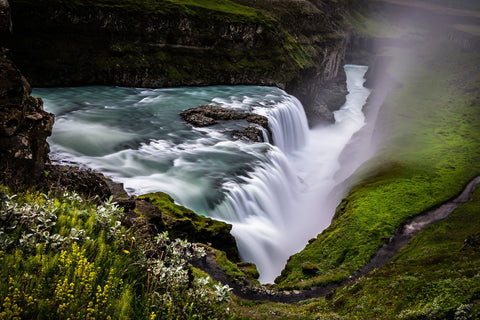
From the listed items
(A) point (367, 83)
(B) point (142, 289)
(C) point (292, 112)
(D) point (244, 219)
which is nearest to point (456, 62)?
(A) point (367, 83)

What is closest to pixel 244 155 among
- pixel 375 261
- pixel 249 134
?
pixel 249 134

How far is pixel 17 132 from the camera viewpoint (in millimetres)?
11891

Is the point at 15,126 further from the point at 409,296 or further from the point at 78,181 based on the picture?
the point at 409,296

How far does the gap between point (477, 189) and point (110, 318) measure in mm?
47433

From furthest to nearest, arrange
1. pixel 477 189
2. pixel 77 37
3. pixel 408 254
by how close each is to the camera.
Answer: pixel 77 37 < pixel 477 189 < pixel 408 254

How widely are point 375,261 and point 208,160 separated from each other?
733 inches

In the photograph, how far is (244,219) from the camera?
27672mm

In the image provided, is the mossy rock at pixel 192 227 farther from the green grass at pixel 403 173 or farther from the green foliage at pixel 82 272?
the green foliage at pixel 82 272

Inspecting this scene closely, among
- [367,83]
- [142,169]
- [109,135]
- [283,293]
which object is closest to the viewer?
[283,293]

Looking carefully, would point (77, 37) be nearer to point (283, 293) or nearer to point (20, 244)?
point (283, 293)

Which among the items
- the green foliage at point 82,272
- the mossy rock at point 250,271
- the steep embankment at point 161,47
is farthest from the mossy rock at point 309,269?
the steep embankment at point 161,47

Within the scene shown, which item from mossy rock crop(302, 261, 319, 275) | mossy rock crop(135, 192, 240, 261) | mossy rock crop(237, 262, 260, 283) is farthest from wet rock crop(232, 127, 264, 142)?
mossy rock crop(237, 262, 260, 283)

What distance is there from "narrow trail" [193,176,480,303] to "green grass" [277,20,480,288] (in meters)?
0.57

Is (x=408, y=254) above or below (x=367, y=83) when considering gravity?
above
